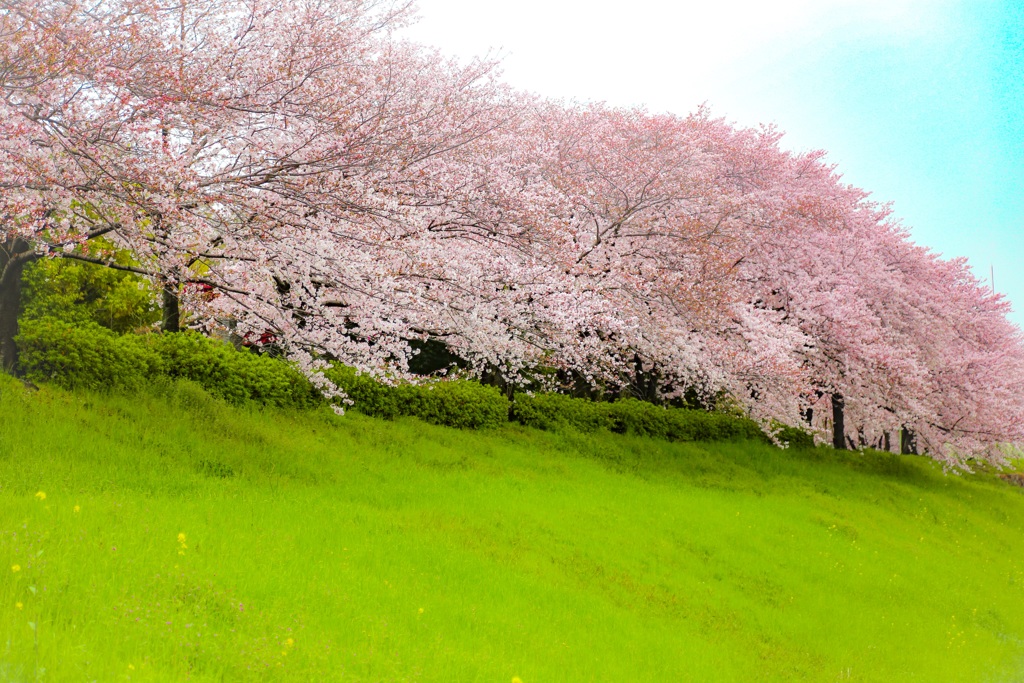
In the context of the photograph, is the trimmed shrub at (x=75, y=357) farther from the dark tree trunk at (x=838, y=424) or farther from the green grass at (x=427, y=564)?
the dark tree trunk at (x=838, y=424)

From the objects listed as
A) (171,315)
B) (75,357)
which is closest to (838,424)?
(171,315)

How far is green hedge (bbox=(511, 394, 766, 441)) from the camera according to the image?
2131 cm

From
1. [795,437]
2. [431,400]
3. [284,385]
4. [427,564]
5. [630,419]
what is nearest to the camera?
[427,564]

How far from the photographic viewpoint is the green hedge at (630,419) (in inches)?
839

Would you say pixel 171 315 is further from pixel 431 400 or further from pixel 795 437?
pixel 795 437

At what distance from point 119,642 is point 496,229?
10808 millimetres

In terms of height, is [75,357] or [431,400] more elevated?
[75,357]

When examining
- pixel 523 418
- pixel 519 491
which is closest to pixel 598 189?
pixel 523 418

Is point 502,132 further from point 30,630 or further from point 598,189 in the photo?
point 30,630

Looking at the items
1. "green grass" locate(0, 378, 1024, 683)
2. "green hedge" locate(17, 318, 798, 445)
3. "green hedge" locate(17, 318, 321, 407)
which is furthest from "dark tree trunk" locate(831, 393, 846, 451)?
"green hedge" locate(17, 318, 321, 407)

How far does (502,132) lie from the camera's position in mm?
20234

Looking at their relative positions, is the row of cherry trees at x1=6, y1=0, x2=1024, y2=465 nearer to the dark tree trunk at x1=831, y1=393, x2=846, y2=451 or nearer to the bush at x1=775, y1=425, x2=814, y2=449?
the dark tree trunk at x1=831, y1=393, x2=846, y2=451

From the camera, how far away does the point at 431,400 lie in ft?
62.9

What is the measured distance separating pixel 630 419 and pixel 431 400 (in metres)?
7.00
